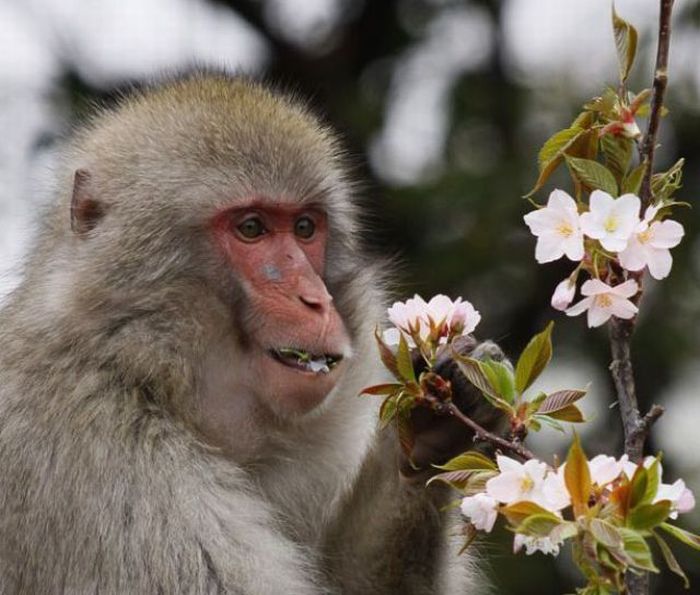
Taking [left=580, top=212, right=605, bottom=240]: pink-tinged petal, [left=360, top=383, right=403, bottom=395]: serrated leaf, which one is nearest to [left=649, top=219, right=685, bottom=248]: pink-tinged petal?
[left=580, top=212, right=605, bottom=240]: pink-tinged petal

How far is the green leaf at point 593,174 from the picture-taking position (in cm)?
299

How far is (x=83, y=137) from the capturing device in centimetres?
468

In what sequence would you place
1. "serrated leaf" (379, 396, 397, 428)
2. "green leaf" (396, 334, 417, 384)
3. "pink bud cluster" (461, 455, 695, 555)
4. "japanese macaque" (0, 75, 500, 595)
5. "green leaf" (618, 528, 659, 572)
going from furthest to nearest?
"japanese macaque" (0, 75, 500, 595) < "serrated leaf" (379, 396, 397, 428) < "green leaf" (396, 334, 417, 384) < "pink bud cluster" (461, 455, 695, 555) < "green leaf" (618, 528, 659, 572)

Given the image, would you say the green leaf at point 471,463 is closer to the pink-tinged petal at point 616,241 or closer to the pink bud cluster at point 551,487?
the pink bud cluster at point 551,487

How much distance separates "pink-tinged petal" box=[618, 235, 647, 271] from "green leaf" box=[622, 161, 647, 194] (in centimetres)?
10

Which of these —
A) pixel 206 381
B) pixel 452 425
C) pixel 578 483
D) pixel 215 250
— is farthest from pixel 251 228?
pixel 578 483

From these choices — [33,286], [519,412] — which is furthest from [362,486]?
[519,412]

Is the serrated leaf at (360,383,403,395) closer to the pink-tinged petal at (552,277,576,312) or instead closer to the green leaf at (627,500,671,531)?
the pink-tinged petal at (552,277,576,312)

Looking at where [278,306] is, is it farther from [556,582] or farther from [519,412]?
[556,582]

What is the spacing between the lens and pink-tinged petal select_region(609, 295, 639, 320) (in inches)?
114

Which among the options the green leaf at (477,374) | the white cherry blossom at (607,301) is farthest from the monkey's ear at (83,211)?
the white cherry blossom at (607,301)

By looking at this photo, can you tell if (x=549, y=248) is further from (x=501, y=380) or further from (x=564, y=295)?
(x=501, y=380)

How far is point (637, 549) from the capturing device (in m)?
2.61

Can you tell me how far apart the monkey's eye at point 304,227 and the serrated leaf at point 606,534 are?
1.91 metres
